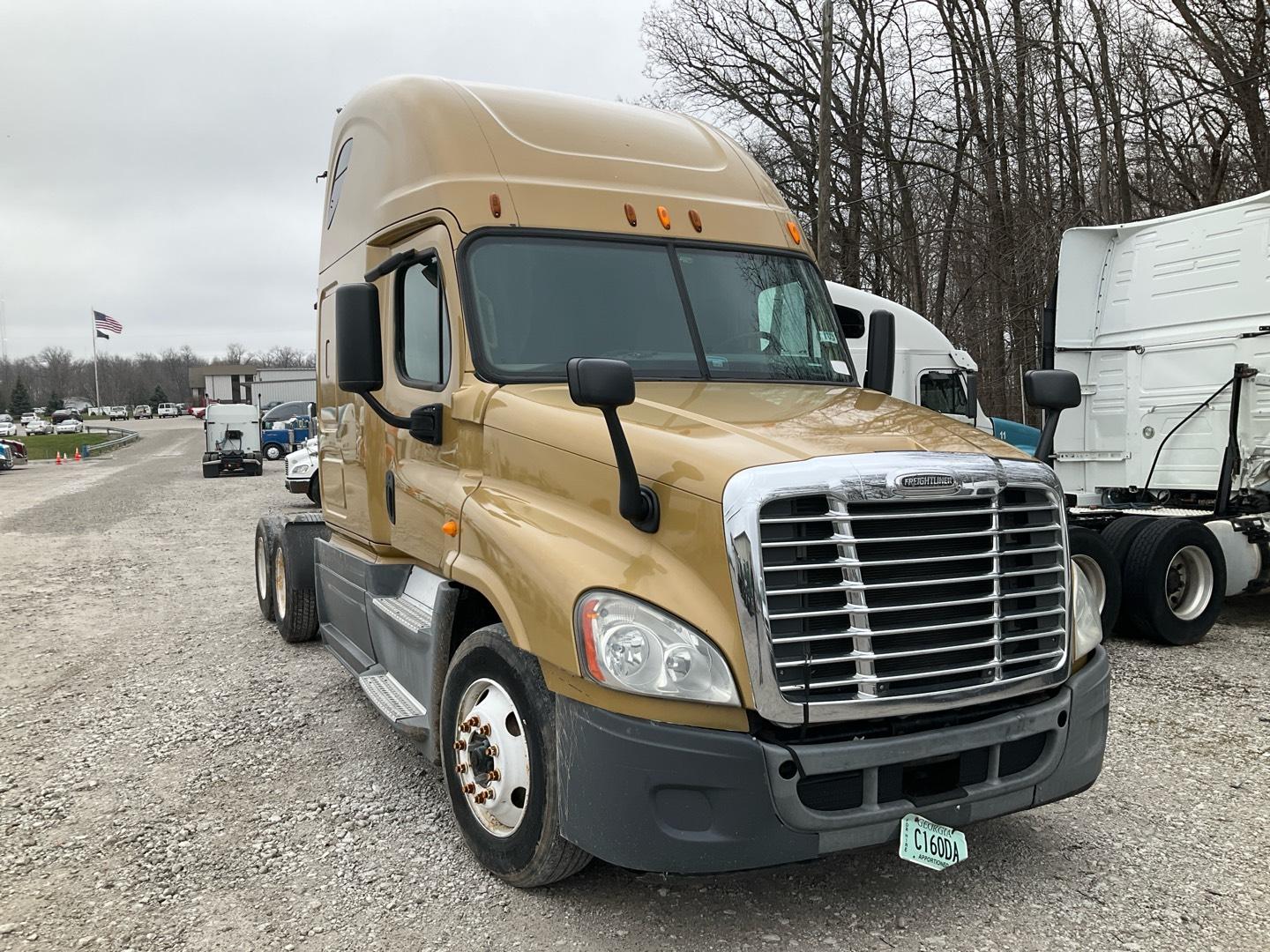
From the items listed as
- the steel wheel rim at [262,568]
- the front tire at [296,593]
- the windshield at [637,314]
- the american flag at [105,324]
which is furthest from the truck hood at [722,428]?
the american flag at [105,324]

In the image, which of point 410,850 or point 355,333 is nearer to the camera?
point 410,850

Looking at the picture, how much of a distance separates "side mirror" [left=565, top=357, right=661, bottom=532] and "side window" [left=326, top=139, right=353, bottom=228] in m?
3.61

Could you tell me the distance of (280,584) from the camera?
825 cm

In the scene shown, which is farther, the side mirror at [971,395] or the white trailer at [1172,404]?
the side mirror at [971,395]

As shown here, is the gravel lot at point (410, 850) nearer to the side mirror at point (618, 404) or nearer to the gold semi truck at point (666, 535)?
the gold semi truck at point (666, 535)

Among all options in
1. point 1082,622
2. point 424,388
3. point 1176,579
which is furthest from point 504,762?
point 1176,579

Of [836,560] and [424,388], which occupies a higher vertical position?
[424,388]

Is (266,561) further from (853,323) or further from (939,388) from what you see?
(939,388)

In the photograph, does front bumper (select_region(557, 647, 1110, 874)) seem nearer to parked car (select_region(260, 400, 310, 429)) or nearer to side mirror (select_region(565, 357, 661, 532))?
side mirror (select_region(565, 357, 661, 532))

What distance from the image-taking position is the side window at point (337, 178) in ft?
20.2

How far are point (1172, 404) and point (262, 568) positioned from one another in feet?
26.0

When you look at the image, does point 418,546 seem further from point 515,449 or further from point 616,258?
point 616,258

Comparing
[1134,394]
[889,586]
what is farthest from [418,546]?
[1134,394]

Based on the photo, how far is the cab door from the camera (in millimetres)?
4402
